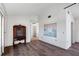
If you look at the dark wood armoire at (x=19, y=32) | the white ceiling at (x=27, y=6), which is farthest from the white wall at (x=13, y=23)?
the white ceiling at (x=27, y=6)

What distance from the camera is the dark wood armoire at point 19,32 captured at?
23.8ft

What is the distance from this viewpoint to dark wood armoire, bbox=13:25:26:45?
23.8 ft

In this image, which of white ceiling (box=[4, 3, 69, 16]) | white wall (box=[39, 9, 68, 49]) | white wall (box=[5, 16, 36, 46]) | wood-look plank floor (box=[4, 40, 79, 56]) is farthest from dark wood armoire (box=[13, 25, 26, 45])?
white wall (box=[39, 9, 68, 49])

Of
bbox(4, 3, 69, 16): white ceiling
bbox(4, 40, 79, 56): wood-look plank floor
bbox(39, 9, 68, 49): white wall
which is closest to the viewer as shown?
bbox(4, 40, 79, 56): wood-look plank floor

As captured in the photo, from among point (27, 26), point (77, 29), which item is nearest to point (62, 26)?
point (77, 29)

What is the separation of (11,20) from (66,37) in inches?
182

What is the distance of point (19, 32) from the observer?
7.42m

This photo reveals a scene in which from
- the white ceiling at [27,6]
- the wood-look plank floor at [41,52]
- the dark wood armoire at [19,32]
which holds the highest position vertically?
the white ceiling at [27,6]

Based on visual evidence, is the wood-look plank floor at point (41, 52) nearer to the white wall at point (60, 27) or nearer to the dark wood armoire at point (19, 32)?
the white wall at point (60, 27)

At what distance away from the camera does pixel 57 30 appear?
236 inches

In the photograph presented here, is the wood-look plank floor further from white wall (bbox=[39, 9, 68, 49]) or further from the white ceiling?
the white ceiling

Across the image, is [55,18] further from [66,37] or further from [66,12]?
[66,37]

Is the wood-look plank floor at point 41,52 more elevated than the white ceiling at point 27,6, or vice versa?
the white ceiling at point 27,6

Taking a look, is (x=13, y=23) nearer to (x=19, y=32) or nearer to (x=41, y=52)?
(x=19, y=32)
